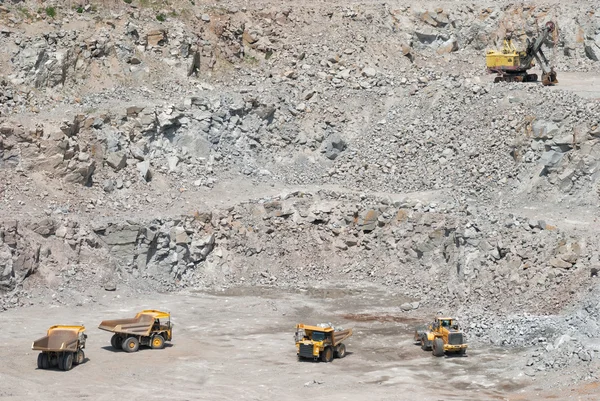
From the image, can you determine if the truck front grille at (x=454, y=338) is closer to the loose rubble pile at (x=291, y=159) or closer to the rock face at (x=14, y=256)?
the loose rubble pile at (x=291, y=159)

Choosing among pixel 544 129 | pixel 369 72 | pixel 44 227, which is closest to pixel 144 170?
pixel 44 227

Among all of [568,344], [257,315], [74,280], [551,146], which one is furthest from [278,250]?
[568,344]

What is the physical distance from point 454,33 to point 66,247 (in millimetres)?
21433

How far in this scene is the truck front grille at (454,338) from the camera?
2994cm

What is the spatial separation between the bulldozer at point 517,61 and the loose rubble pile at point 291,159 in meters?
1.01

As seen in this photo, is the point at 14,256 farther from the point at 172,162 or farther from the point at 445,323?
the point at 445,323

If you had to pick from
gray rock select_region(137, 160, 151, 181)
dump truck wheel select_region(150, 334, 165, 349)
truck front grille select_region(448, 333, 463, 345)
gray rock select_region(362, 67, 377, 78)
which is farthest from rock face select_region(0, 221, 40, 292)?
gray rock select_region(362, 67, 377, 78)

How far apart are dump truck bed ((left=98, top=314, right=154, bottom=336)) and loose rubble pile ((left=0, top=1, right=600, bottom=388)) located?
5.12 meters

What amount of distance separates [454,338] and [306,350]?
4.02m

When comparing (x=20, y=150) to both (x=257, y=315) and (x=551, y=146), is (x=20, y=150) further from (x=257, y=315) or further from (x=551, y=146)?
(x=551, y=146)

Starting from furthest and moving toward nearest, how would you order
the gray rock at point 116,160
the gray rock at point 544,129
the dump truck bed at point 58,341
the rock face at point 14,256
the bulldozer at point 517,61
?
1. the bulldozer at point 517,61
2. the gray rock at point 116,160
3. the gray rock at point 544,129
4. the rock face at point 14,256
5. the dump truck bed at point 58,341

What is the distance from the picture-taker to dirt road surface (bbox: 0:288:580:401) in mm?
27422

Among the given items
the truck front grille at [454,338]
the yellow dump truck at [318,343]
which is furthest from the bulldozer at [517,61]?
the yellow dump truck at [318,343]

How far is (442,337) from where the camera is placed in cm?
3025
